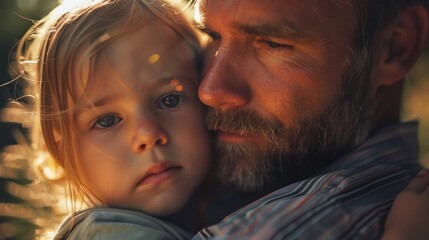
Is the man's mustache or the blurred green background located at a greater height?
the man's mustache

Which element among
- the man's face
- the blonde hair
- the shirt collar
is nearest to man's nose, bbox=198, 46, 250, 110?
the man's face

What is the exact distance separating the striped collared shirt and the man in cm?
8

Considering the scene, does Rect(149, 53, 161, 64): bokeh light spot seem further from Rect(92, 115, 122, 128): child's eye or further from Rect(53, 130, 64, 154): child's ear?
Rect(53, 130, 64, 154): child's ear

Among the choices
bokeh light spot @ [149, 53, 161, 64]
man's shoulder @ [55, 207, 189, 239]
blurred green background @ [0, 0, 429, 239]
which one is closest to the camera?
man's shoulder @ [55, 207, 189, 239]

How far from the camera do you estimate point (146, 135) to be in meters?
2.07

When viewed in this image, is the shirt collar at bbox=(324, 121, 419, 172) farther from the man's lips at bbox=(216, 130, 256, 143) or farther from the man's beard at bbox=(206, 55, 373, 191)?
the man's lips at bbox=(216, 130, 256, 143)

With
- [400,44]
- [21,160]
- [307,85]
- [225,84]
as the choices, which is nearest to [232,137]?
[225,84]

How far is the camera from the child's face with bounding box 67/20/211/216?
2104 millimetres

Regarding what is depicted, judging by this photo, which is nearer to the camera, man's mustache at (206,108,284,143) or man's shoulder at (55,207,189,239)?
man's shoulder at (55,207,189,239)

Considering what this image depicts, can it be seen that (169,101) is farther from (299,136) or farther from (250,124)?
(299,136)

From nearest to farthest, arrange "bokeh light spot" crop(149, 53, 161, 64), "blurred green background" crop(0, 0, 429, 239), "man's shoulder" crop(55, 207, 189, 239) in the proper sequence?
1. "man's shoulder" crop(55, 207, 189, 239)
2. "bokeh light spot" crop(149, 53, 161, 64)
3. "blurred green background" crop(0, 0, 429, 239)

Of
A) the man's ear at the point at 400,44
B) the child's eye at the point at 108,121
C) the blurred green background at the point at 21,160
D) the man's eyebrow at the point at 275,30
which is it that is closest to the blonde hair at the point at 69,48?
the child's eye at the point at 108,121

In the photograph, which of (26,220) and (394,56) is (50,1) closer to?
(26,220)

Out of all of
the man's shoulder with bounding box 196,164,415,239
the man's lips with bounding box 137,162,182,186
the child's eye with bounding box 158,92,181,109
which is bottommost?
the man's lips with bounding box 137,162,182,186
